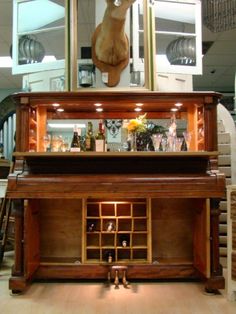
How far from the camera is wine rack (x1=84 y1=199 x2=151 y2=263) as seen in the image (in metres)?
3.30

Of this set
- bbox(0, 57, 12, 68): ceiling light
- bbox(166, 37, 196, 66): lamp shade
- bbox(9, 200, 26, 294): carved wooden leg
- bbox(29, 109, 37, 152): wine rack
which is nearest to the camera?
bbox(9, 200, 26, 294): carved wooden leg

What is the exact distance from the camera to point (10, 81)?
324 inches

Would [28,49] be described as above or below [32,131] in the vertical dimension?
above

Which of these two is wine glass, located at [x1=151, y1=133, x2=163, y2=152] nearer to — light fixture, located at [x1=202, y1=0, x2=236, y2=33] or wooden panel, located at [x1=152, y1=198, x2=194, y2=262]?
wooden panel, located at [x1=152, y1=198, x2=194, y2=262]

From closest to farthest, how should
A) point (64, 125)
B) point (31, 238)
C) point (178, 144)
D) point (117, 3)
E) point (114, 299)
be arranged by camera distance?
point (117, 3) → point (114, 299) → point (31, 238) → point (178, 144) → point (64, 125)

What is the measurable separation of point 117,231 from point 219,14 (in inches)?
103

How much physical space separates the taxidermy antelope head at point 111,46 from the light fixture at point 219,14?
1.23 meters

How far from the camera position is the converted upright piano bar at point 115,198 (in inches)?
112

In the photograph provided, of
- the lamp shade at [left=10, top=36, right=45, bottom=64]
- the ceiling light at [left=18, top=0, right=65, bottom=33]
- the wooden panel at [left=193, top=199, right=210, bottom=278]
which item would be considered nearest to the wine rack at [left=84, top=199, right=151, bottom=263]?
the wooden panel at [left=193, top=199, right=210, bottom=278]

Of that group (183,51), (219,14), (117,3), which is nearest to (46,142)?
(117,3)

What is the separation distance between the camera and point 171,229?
3.40 metres

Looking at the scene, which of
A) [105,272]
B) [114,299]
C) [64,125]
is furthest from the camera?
[64,125]

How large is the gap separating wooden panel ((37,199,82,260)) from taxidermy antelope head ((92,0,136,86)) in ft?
4.17

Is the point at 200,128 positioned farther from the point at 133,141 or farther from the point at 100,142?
the point at 100,142
